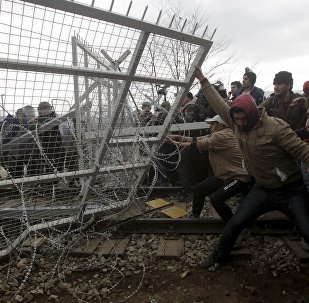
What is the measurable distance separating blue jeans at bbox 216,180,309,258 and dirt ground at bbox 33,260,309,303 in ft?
1.08

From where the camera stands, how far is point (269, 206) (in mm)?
3965

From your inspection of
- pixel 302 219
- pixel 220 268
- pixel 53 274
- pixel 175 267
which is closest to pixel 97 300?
pixel 53 274

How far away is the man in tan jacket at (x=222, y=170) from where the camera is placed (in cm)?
475

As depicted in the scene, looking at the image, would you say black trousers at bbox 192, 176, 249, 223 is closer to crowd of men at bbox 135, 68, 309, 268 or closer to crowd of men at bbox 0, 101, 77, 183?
crowd of men at bbox 135, 68, 309, 268

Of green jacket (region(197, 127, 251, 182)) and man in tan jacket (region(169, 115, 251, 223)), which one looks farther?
green jacket (region(197, 127, 251, 182))

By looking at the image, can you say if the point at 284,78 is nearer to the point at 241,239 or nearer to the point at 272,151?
the point at 272,151

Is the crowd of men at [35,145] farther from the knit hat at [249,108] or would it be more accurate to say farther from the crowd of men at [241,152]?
the knit hat at [249,108]

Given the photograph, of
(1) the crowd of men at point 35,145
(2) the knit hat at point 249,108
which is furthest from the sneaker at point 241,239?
(1) the crowd of men at point 35,145

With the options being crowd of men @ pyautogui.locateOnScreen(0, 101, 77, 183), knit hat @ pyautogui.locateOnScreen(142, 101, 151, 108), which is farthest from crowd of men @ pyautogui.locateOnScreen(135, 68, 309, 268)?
crowd of men @ pyautogui.locateOnScreen(0, 101, 77, 183)

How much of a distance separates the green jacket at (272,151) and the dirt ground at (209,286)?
104 centimetres

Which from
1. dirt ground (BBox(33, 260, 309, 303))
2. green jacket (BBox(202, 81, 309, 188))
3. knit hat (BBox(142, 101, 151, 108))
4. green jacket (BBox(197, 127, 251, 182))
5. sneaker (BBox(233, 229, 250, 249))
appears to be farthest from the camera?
green jacket (BBox(197, 127, 251, 182))

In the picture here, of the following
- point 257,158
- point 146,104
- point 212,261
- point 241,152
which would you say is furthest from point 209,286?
point 146,104

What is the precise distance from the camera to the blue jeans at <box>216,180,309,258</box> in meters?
3.76

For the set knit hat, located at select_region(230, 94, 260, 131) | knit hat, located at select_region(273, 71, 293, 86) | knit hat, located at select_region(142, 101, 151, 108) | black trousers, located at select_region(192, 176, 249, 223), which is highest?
knit hat, located at select_region(273, 71, 293, 86)
